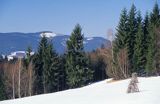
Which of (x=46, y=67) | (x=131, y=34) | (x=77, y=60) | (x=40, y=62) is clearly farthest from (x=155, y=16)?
(x=40, y=62)

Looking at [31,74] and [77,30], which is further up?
[77,30]

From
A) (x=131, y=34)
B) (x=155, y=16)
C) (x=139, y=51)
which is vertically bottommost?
(x=139, y=51)

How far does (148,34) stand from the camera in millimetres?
54625

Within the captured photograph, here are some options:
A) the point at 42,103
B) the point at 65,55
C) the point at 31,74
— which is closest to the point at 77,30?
the point at 65,55

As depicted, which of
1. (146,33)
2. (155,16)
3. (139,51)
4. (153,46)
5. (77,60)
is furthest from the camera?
(146,33)

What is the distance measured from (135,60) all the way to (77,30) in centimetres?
721

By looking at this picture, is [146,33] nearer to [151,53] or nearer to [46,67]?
[151,53]

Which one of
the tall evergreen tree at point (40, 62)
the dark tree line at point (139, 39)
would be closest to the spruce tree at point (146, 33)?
the dark tree line at point (139, 39)

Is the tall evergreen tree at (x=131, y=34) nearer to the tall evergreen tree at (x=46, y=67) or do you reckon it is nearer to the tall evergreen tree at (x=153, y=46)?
the tall evergreen tree at (x=153, y=46)

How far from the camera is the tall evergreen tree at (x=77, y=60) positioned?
53281mm

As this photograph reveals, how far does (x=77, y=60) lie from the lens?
54156 mm

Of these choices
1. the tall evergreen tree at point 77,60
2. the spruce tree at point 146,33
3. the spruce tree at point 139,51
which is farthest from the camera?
the spruce tree at point 146,33

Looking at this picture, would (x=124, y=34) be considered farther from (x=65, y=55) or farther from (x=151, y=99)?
(x=151, y=99)

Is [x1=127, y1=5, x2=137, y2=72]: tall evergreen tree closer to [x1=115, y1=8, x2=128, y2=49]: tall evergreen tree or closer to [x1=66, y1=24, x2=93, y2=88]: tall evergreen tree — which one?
[x1=115, y1=8, x2=128, y2=49]: tall evergreen tree
